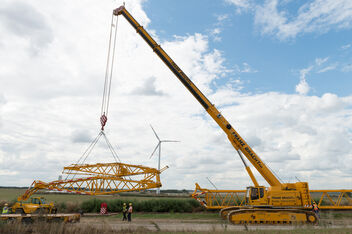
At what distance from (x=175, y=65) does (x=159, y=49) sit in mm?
2116

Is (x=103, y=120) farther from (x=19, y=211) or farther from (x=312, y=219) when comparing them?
(x=312, y=219)

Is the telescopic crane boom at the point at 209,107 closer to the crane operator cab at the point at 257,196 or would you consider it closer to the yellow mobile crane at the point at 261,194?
the yellow mobile crane at the point at 261,194

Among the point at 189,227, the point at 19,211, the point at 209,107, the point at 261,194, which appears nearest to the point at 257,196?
the point at 261,194

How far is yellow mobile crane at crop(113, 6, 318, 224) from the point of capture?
20.6 metres

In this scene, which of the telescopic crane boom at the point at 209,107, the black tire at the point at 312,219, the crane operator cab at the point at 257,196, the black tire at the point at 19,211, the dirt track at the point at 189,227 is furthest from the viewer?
the telescopic crane boom at the point at 209,107

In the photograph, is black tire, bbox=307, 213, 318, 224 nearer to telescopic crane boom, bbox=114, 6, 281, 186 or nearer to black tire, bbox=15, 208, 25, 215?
telescopic crane boom, bbox=114, 6, 281, 186

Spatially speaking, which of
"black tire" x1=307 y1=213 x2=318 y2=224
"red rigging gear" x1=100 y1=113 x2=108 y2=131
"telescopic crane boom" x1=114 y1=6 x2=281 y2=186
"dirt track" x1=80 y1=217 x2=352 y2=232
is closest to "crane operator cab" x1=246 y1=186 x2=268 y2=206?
"telescopic crane boom" x1=114 y1=6 x2=281 y2=186

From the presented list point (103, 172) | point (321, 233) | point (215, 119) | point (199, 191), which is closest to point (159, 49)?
point (215, 119)

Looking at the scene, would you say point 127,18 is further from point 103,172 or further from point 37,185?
point 37,185

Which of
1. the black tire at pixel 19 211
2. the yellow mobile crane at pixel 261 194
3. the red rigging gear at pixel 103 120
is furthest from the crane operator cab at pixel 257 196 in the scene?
the black tire at pixel 19 211

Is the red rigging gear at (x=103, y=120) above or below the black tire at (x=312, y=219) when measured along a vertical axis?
above

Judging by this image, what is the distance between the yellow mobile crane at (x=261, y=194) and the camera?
20.6m

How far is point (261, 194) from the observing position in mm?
21625

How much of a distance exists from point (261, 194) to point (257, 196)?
0.38 m
